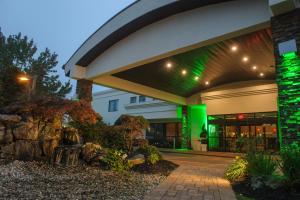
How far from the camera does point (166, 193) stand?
516cm

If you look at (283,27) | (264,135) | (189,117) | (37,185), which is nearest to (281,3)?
(283,27)

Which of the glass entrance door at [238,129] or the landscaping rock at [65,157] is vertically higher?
the glass entrance door at [238,129]

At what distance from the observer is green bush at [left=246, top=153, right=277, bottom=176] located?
5.64 metres

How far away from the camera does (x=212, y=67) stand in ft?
49.0

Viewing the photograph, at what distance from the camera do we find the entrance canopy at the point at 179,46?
8.72 meters

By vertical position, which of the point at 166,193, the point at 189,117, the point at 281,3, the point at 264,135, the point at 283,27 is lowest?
the point at 166,193

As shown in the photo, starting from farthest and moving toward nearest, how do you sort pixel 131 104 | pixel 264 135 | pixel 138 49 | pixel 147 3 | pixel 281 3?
pixel 131 104, pixel 264 135, pixel 138 49, pixel 147 3, pixel 281 3

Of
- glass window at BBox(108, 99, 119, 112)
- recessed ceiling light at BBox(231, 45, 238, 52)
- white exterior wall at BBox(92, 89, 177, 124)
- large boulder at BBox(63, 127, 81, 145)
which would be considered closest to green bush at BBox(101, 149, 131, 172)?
large boulder at BBox(63, 127, 81, 145)

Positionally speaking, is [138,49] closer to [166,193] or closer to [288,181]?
[166,193]

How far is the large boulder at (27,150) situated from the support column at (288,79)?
7.44 metres

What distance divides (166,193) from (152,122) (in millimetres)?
22394

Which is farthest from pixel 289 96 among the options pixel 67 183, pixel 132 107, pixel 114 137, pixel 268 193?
pixel 132 107

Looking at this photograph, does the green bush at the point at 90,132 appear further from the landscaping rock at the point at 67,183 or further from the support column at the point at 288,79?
the support column at the point at 288,79

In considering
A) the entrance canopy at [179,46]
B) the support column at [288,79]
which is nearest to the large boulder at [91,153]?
the entrance canopy at [179,46]
